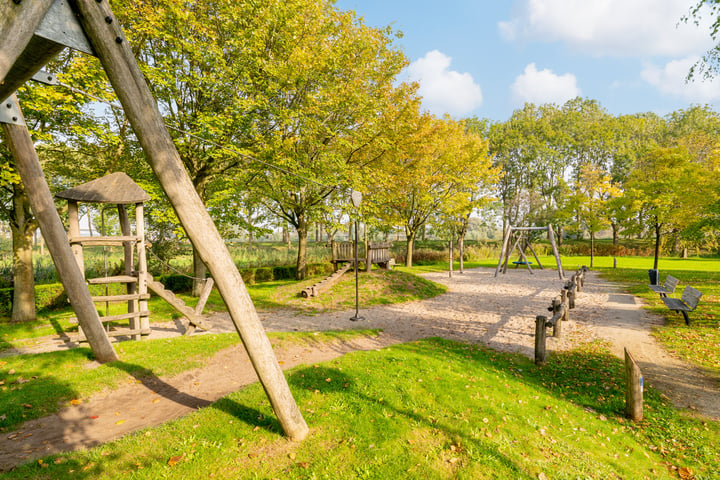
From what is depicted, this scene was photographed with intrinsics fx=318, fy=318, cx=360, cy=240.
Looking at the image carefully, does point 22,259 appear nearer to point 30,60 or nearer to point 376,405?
point 30,60

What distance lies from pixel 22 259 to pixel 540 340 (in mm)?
15320

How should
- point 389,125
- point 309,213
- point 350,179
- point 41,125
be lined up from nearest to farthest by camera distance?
point 41,125 < point 350,179 < point 309,213 < point 389,125

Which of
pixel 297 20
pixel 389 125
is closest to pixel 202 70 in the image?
pixel 297 20

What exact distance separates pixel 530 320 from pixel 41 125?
58.0ft

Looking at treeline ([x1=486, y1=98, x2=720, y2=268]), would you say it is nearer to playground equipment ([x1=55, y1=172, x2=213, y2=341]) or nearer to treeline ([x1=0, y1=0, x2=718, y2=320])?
treeline ([x1=0, y1=0, x2=718, y2=320])

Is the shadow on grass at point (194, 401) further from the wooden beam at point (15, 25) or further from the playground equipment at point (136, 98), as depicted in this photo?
the wooden beam at point (15, 25)

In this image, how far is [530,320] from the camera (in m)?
11.0

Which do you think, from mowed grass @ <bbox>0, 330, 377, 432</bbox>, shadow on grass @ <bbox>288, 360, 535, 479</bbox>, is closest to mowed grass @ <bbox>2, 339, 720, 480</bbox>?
shadow on grass @ <bbox>288, 360, 535, 479</bbox>

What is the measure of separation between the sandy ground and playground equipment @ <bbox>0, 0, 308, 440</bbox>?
257 centimetres

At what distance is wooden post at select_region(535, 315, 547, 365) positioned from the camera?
23.3ft

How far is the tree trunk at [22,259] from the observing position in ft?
33.4

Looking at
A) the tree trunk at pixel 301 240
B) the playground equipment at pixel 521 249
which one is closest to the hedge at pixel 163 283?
the tree trunk at pixel 301 240

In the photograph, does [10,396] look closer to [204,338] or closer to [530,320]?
[204,338]

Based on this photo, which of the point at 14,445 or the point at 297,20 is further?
the point at 297,20
